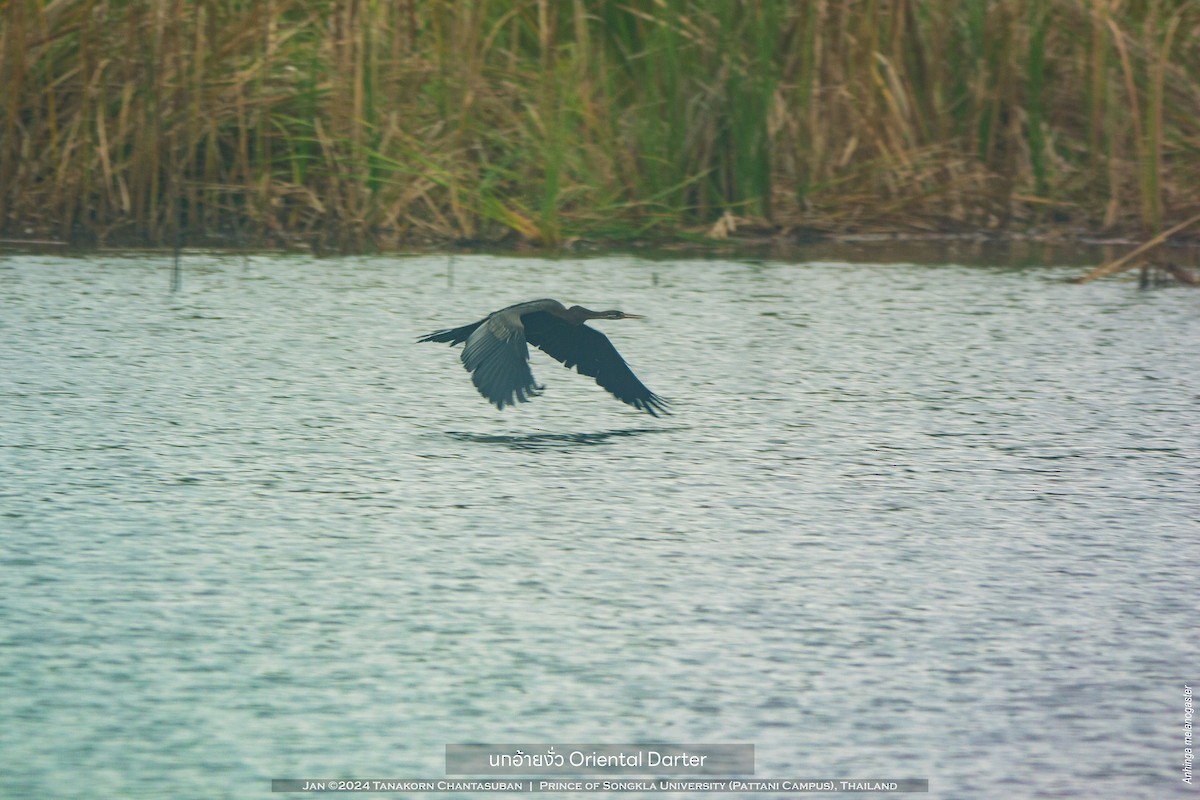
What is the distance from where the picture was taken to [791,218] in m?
5.02

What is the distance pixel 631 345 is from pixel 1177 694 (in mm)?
2011

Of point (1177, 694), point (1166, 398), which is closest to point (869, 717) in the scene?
point (1177, 694)

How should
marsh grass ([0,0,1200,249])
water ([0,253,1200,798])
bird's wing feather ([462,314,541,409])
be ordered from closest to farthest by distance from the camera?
water ([0,253,1200,798])
bird's wing feather ([462,314,541,409])
marsh grass ([0,0,1200,249])

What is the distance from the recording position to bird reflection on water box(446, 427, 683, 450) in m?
2.68

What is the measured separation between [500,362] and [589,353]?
9.8 inches

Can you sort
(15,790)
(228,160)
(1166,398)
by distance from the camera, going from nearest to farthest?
(15,790), (1166,398), (228,160)

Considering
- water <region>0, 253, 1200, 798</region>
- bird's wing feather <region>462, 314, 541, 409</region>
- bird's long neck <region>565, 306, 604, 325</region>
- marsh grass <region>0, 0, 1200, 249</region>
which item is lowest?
water <region>0, 253, 1200, 798</region>

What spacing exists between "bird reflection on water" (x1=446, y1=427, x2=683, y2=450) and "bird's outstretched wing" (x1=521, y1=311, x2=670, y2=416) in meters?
0.05

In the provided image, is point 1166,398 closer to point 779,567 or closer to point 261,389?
point 779,567

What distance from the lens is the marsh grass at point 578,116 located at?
4.66m

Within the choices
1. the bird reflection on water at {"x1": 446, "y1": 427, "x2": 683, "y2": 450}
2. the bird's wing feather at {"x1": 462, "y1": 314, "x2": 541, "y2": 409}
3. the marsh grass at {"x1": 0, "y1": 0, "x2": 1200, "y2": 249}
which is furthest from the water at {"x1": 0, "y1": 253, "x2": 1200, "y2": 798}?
the marsh grass at {"x1": 0, "y1": 0, "x2": 1200, "y2": 249}

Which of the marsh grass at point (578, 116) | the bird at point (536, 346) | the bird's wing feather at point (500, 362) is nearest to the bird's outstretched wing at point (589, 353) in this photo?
the bird at point (536, 346)

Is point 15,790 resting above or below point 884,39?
below

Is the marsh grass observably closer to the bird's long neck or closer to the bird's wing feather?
the bird's long neck
